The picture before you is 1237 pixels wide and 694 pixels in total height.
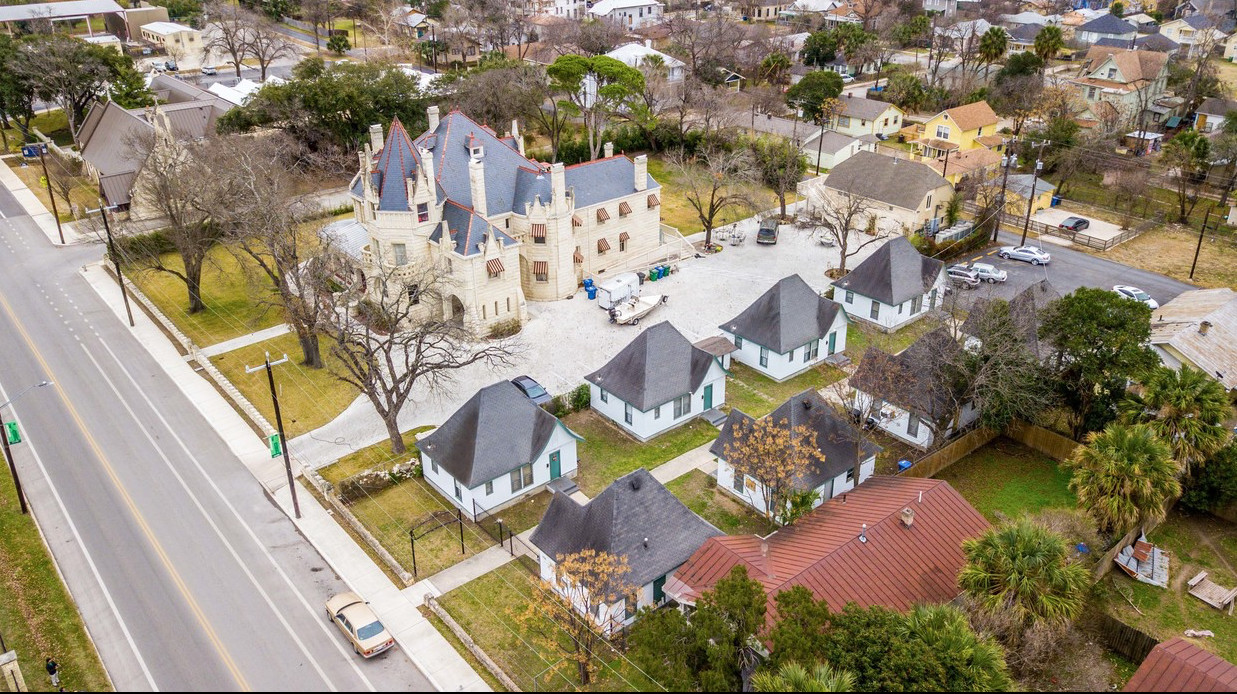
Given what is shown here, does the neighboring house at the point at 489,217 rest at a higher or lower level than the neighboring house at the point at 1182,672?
higher

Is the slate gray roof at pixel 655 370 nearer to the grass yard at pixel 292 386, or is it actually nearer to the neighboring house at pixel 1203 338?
Answer: the grass yard at pixel 292 386

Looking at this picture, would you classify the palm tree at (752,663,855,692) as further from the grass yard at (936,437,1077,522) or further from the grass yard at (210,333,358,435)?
the grass yard at (210,333,358,435)

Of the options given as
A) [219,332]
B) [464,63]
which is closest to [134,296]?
[219,332]

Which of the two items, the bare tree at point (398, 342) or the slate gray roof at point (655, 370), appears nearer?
the bare tree at point (398, 342)

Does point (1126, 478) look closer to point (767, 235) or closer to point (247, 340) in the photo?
point (767, 235)

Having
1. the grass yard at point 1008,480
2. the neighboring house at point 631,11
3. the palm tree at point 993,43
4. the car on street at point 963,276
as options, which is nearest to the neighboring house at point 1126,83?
the palm tree at point 993,43

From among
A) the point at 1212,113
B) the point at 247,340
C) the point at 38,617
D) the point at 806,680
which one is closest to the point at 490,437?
the point at 38,617

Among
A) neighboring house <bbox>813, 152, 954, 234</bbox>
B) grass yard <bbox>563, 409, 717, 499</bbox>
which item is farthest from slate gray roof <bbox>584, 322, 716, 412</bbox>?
neighboring house <bbox>813, 152, 954, 234</bbox>
